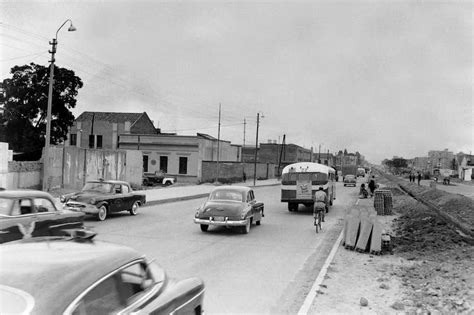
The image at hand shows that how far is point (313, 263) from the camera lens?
9852mm

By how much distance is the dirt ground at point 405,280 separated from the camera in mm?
6633

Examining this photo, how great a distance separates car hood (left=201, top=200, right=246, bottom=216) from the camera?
1327 centimetres

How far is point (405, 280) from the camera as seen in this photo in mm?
8375

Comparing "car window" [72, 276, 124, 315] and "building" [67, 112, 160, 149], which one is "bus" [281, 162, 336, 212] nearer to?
"car window" [72, 276, 124, 315]

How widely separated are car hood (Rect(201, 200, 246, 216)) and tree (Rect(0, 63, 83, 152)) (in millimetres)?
40900

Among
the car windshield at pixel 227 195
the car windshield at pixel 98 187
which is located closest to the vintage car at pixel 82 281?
the car windshield at pixel 227 195

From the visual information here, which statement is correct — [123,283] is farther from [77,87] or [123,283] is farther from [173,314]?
[77,87]

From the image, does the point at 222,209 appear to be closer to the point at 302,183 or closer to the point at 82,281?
the point at 302,183

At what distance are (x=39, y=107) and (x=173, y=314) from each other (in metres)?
51.7

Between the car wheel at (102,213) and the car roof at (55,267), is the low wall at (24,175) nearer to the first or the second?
the car wheel at (102,213)

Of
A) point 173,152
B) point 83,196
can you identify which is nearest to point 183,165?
point 173,152

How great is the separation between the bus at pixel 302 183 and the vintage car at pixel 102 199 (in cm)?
729

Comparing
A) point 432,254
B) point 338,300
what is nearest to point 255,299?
point 338,300

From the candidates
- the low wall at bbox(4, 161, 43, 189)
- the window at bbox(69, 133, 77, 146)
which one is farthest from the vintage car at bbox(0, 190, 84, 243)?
the window at bbox(69, 133, 77, 146)
